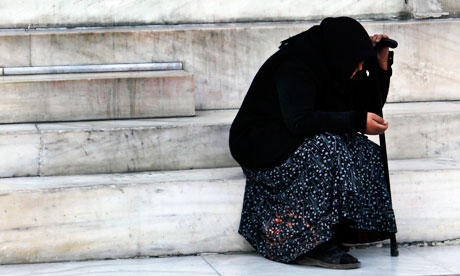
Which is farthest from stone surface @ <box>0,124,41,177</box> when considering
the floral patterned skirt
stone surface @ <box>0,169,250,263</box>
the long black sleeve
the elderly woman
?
the long black sleeve

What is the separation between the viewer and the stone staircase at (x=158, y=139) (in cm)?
468

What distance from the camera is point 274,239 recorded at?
14.7 ft

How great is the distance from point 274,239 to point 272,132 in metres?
0.51

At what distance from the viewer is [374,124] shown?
14.3ft

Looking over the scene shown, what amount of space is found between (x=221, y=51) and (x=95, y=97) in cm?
101

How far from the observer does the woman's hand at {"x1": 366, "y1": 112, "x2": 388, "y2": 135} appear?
4348 millimetres

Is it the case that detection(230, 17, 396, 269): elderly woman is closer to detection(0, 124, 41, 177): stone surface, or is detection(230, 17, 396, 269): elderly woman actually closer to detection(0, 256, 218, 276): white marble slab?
detection(0, 256, 218, 276): white marble slab

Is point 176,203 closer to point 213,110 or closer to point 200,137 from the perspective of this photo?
point 200,137

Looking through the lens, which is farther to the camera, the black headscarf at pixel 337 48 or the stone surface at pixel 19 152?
the stone surface at pixel 19 152

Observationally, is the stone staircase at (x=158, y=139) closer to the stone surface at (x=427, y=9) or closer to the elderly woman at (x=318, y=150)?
the stone surface at (x=427, y=9)

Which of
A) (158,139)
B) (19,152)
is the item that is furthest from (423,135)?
(19,152)

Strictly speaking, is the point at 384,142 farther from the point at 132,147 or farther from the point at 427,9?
the point at 427,9

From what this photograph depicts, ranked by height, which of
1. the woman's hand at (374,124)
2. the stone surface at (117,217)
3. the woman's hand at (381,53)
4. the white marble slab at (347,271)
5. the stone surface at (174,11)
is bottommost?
the white marble slab at (347,271)

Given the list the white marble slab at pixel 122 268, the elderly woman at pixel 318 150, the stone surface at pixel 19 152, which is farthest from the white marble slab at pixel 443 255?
the stone surface at pixel 19 152
